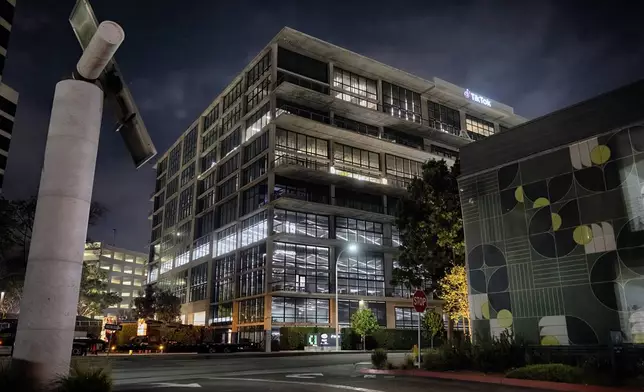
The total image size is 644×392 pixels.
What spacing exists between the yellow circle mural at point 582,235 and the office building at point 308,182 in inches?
1573

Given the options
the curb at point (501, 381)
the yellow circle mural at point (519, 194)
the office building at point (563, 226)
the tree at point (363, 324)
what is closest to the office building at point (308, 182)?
the tree at point (363, 324)

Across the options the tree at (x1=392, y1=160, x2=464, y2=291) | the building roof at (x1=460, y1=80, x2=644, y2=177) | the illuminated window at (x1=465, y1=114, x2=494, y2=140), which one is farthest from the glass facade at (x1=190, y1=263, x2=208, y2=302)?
the building roof at (x1=460, y1=80, x2=644, y2=177)

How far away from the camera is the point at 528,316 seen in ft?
65.3

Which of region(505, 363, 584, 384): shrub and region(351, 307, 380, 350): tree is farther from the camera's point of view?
region(351, 307, 380, 350): tree

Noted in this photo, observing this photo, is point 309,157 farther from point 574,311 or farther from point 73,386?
point 73,386

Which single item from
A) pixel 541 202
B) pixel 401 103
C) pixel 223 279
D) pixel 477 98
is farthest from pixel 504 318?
pixel 477 98

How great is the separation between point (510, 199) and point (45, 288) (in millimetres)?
18134

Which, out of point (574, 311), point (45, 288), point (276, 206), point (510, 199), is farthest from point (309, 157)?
point (45, 288)

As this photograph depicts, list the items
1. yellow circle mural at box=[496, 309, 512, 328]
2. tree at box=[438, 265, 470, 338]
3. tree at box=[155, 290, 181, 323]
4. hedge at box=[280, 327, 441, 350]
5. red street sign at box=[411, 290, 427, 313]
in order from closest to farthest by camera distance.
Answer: yellow circle mural at box=[496, 309, 512, 328] < red street sign at box=[411, 290, 427, 313] < tree at box=[438, 265, 470, 338] < hedge at box=[280, 327, 441, 350] < tree at box=[155, 290, 181, 323]

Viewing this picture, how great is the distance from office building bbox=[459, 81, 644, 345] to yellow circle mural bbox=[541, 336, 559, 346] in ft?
0.13

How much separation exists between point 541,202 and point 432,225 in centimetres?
1121

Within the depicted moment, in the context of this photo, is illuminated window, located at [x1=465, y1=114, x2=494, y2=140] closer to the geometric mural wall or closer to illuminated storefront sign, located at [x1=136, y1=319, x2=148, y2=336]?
illuminated storefront sign, located at [x1=136, y1=319, x2=148, y2=336]

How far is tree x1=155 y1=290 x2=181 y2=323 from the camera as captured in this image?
70625 mm

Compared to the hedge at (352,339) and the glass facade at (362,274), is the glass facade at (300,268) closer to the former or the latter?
the glass facade at (362,274)
